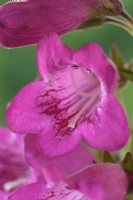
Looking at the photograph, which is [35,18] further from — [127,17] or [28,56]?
[28,56]

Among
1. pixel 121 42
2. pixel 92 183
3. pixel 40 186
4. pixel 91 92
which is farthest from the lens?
pixel 121 42

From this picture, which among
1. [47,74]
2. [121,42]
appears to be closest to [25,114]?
[47,74]

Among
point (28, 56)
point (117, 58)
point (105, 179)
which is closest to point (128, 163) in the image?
point (105, 179)

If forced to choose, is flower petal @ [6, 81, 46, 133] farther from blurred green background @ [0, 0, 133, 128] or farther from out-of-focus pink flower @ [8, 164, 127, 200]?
blurred green background @ [0, 0, 133, 128]

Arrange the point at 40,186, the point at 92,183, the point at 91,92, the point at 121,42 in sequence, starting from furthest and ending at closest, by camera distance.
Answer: the point at 121,42 < the point at 91,92 < the point at 40,186 < the point at 92,183

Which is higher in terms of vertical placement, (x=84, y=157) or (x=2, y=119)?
(x=84, y=157)

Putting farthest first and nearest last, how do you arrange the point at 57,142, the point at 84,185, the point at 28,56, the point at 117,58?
1. the point at 28,56
2. the point at 117,58
3. the point at 57,142
4. the point at 84,185

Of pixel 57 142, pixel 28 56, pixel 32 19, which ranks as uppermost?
pixel 32 19

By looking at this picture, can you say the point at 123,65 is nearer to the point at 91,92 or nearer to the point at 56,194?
the point at 91,92
